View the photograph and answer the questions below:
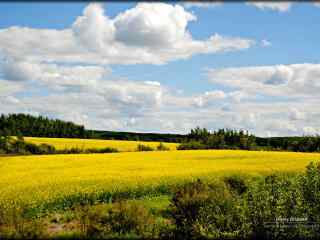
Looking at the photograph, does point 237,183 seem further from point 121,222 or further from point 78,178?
point 121,222

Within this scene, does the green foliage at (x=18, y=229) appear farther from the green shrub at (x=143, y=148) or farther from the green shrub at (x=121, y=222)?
the green shrub at (x=143, y=148)

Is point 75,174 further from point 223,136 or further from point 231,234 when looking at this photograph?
point 223,136

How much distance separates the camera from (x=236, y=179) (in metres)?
22.6

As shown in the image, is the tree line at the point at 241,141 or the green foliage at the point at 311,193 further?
the tree line at the point at 241,141

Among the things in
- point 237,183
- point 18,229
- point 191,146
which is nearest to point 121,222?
point 18,229

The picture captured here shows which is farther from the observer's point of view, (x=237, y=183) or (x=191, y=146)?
(x=191, y=146)

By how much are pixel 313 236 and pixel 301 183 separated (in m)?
2.31

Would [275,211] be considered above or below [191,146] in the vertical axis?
below

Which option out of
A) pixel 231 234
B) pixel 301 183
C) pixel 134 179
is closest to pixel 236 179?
pixel 134 179

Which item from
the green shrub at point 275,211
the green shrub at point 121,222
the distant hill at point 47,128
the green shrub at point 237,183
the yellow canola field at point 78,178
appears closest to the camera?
the green shrub at point 275,211

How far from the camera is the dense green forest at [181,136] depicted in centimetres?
6894

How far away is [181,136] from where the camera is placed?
9775cm

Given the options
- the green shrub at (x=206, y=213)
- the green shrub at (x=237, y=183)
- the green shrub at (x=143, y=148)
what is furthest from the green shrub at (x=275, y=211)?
the green shrub at (x=143, y=148)

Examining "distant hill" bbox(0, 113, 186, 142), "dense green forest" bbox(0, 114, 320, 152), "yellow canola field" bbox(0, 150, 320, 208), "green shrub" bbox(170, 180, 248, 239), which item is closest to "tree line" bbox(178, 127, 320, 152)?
"dense green forest" bbox(0, 114, 320, 152)
